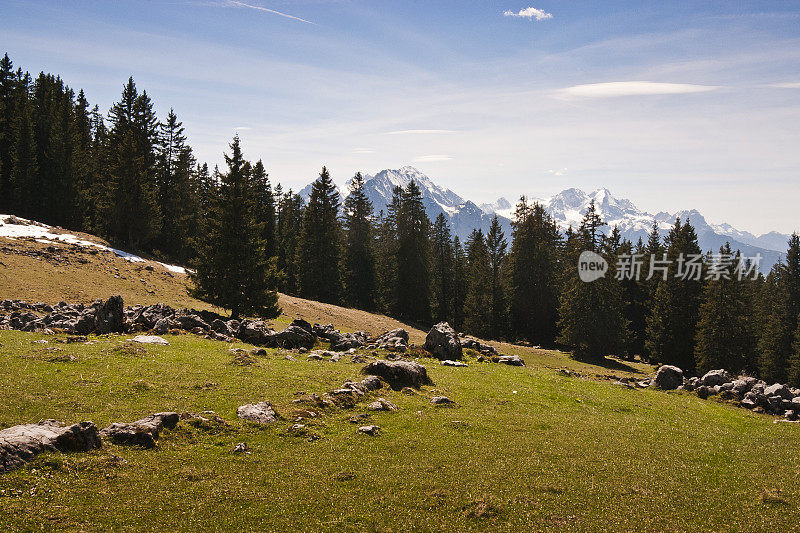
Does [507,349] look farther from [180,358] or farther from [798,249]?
[798,249]

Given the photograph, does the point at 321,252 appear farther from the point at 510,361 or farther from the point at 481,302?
the point at 510,361

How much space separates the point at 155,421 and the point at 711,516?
1833cm

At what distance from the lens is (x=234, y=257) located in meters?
42.0

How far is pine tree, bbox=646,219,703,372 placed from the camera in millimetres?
64875

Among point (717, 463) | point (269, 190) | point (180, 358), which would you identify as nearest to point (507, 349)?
point (717, 463)

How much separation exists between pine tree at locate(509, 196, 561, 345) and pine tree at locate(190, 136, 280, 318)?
4787 cm

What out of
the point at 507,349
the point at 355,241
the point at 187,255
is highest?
the point at 355,241

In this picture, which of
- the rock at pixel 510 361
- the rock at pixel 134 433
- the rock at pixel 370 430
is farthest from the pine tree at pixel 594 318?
the rock at pixel 134 433

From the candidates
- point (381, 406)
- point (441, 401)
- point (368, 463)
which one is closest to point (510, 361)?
point (441, 401)

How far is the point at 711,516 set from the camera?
12711 millimetres

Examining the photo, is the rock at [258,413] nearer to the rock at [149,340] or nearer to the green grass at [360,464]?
the green grass at [360,464]

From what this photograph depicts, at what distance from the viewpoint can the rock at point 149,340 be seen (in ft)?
85.3

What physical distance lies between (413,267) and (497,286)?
52.1ft

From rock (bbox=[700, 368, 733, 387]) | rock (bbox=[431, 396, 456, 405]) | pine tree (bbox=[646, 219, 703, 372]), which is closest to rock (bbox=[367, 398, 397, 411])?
rock (bbox=[431, 396, 456, 405])
